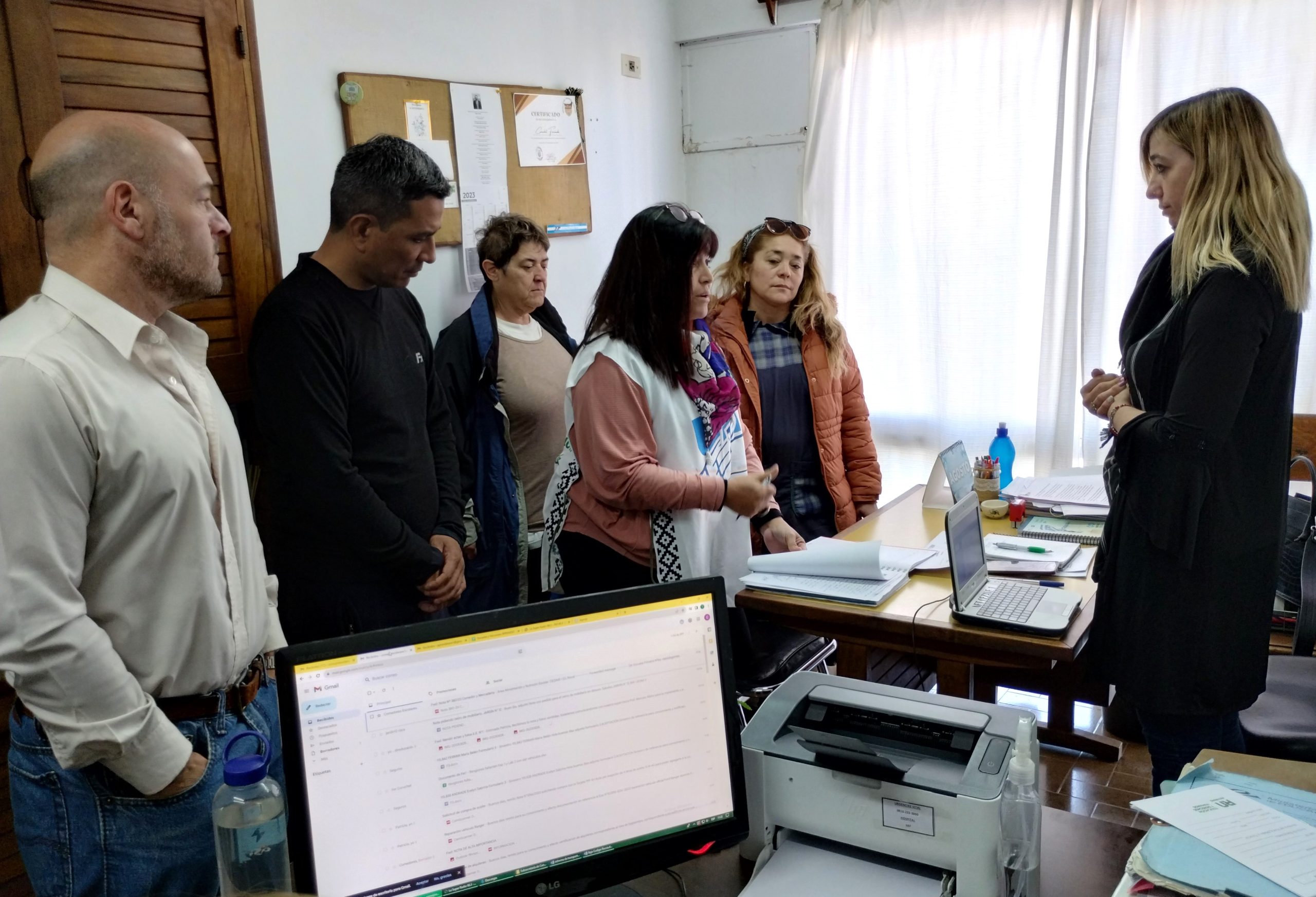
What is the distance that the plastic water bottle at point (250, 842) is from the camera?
3.29 ft

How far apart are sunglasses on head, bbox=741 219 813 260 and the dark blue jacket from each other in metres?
0.80

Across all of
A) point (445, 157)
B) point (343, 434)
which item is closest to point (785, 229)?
point (445, 157)

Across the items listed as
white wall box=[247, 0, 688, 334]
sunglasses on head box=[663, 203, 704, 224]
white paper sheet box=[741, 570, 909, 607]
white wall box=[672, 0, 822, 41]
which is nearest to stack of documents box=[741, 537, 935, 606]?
white paper sheet box=[741, 570, 909, 607]

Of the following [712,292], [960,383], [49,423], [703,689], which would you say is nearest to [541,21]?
[712,292]

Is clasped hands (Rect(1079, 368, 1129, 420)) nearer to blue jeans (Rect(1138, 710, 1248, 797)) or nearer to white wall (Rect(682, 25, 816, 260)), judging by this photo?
blue jeans (Rect(1138, 710, 1248, 797))

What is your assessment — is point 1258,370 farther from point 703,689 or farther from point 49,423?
point 49,423

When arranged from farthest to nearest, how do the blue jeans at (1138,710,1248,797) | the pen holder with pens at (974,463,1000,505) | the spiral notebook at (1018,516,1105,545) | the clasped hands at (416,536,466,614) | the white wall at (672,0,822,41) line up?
the white wall at (672,0,822,41), the pen holder with pens at (974,463,1000,505), the spiral notebook at (1018,516,1105,545), the clasped hands at (416,536,466,614), the blue jeans at (1138,710,1248,797)

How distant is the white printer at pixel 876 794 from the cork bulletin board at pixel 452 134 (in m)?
2.14

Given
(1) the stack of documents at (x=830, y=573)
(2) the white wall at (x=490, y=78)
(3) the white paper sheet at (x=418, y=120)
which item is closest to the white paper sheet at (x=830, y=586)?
(1) the stack of documents at (x=830, y=573)

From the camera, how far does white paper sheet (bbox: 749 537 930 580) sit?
203 cm

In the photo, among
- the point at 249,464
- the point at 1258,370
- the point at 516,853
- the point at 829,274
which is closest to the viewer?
the point at 516,853

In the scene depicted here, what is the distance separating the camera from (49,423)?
3.76ft

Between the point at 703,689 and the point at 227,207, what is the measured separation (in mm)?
1665

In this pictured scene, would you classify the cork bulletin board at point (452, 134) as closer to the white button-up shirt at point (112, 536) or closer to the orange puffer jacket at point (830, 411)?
the orange puffer jacket at point (830, 411)
